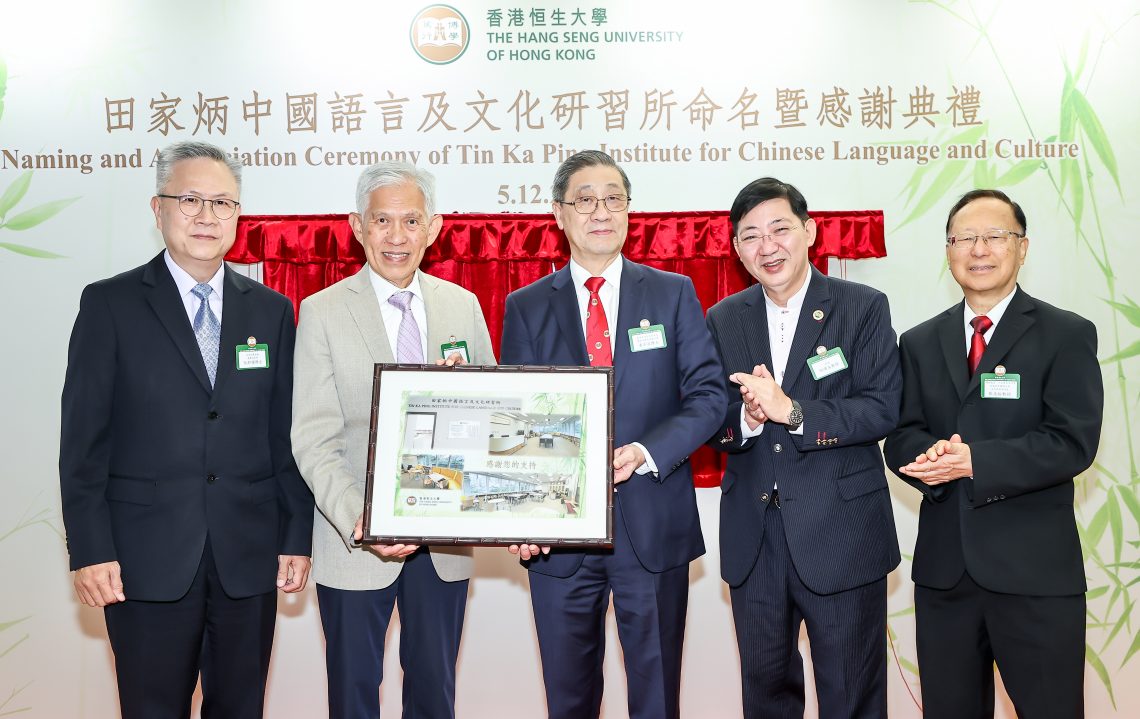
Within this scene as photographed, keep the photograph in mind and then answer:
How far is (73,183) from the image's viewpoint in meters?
4.02

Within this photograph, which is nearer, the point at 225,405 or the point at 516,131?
the point at 225,405

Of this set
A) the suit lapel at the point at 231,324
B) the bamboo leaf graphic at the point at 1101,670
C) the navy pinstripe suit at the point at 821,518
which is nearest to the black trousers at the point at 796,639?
the navy pinstripe suit at the point at 821,518

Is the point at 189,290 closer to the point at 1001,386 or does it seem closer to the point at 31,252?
the point at 31,252

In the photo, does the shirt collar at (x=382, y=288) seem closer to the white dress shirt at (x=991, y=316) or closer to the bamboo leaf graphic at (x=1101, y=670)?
the white dress shirt at (x=991, y=316)

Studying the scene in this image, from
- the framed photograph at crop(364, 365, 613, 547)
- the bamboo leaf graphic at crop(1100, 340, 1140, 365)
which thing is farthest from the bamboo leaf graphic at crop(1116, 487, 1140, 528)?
the framed photograph at crop(364, 365, 613, 547)

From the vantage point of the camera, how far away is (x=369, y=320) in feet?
8.08

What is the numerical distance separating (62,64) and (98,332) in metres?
2.47

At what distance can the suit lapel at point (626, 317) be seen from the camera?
245 cm

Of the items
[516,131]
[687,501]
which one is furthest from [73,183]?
[687,501]

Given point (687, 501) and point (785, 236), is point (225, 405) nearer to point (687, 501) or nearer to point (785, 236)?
point (687, 501)

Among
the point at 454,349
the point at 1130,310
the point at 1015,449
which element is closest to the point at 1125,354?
the point at 1130,310

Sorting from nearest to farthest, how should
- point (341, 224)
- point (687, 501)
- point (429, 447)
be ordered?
point (429, 447) → point (687, 501) → point (341, 224)

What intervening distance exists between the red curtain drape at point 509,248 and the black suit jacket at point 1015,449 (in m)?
1.42

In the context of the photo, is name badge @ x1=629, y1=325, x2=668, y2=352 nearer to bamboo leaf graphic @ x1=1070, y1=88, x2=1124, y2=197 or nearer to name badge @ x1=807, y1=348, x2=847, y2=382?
name badge @ x1=807, y1=348, x2=847, y2=382
